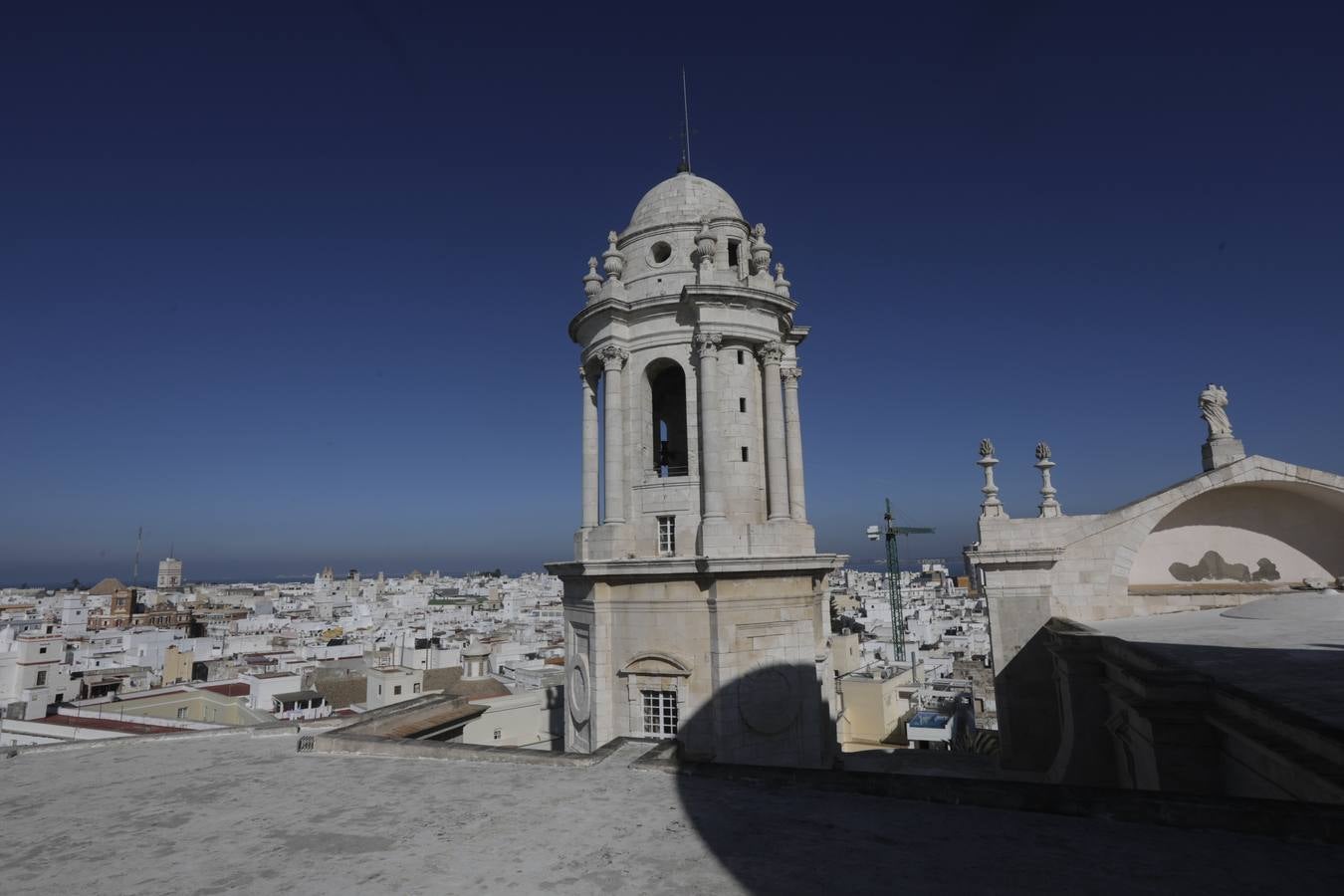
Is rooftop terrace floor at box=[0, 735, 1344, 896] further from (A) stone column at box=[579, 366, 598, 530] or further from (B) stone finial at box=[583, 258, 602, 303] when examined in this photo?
(B) stone finial at box=[583, 258, 602, 303]

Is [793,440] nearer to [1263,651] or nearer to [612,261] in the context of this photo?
[612,261]

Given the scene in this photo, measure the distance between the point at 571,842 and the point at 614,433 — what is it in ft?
39.9

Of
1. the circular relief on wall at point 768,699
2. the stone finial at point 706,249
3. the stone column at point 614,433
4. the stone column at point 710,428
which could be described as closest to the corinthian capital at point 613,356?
the stone column at point 614,433

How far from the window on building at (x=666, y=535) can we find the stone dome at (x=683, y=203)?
7939 mm

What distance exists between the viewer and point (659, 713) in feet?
54.1

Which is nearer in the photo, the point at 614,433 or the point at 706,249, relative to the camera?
the point at 706,249

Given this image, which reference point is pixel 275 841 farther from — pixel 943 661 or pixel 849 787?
pixel 943 661

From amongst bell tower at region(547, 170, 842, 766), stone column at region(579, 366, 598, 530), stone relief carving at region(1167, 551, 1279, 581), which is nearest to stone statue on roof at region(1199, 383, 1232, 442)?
stone relief carving at region(1167, 551, 1279, 581)

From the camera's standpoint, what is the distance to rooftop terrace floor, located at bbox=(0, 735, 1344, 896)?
221 inches

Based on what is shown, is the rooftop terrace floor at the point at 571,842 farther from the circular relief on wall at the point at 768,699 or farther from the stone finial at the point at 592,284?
the stone finial at the point at 592,284

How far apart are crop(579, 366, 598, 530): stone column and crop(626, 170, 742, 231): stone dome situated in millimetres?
4664

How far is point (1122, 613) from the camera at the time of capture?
16.8 m

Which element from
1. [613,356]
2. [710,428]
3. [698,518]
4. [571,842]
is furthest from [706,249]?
[571,842]

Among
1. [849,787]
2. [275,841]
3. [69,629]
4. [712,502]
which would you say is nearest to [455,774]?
[275,841]
